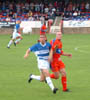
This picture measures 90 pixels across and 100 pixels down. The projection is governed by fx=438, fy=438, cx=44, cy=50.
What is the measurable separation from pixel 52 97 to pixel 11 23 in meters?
34.0

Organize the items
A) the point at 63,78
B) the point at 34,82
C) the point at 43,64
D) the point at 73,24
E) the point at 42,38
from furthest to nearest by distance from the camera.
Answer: the point at 73,24
the point at 34,82
the point at 63,78
the point at 43,64
the point at 42,38

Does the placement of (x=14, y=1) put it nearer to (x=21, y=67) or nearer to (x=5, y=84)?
(x=21, y=67)

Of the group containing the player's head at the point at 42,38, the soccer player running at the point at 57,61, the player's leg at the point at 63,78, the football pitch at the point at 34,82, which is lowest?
the football pitch at the point at 34,82

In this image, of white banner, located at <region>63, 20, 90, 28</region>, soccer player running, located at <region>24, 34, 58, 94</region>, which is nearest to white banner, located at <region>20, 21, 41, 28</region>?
white banner, located at <region>63, 20, 90, 28</region>

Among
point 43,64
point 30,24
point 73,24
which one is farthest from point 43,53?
point 73,24

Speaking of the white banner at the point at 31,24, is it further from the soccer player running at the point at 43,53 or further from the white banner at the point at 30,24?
→ the soccer player running at the point at 43,53

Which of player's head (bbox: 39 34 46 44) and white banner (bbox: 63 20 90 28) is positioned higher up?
player's head (bbox: 39 34 46 44)

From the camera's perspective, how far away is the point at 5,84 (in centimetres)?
1398

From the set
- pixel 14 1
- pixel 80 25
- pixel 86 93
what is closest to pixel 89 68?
pixel 86 93

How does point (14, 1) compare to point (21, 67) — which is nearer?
point (21, 67)

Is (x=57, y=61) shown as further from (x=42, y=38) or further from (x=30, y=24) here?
(x=30, y=24)

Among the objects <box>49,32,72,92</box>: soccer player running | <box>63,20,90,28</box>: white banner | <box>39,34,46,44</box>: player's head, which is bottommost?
<box>63,20,90,28</box>: white banner

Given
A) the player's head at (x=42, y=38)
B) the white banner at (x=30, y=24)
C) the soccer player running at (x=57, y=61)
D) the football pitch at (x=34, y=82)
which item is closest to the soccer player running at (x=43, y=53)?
the player's head at (x=42, y=38)

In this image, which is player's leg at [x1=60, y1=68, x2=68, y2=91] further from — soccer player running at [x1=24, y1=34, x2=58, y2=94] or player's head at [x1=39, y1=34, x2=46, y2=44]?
player's head at [x1=39, y1=34, x2=46, y2=44]
